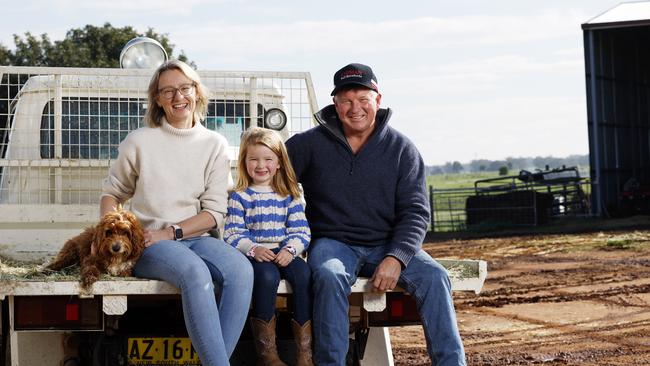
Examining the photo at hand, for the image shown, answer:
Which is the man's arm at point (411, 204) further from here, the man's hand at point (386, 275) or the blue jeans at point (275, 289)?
the blue jeans at point (275, 289)

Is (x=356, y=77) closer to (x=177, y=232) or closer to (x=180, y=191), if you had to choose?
(x=180, y=191)

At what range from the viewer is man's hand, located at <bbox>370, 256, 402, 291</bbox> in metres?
5.28

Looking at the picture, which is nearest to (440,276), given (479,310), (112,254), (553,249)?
(112,254)

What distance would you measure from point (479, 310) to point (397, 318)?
7.35 meters

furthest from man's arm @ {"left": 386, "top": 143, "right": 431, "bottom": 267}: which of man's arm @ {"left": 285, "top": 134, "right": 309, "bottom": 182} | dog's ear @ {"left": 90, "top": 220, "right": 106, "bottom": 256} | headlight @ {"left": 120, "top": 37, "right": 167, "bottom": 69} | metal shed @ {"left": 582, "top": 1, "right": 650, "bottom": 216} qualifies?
metal shed @ {"left": 582, "top": 1, "right": 650, "bottom": 216}

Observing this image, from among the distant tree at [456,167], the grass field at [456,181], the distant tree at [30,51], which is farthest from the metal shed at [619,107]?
the distant tree at [456,167]

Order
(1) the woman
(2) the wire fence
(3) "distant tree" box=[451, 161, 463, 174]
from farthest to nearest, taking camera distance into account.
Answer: (3) "distant tree" box=[451, 161, 463, 174]
(2) the wire fence
(1) the woman

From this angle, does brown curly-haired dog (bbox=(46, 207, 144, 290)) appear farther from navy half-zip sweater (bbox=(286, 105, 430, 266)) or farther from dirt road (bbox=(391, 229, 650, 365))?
dirt road (bbox=(391, 229, 650, 365))

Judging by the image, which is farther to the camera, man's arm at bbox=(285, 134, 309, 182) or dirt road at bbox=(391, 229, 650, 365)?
dirt road at bbox=(391, 229, 650, 365)

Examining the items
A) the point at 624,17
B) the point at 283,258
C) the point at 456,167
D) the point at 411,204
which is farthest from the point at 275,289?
the point at 456,167

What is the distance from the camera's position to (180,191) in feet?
18.2

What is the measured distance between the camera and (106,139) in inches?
299

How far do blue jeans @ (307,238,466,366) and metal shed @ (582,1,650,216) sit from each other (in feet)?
83.9

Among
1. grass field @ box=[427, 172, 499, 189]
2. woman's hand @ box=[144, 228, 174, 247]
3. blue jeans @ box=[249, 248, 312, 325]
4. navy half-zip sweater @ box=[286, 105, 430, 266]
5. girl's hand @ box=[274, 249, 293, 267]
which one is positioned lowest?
blue jeans @ box=[249, 248, 312, 325]
